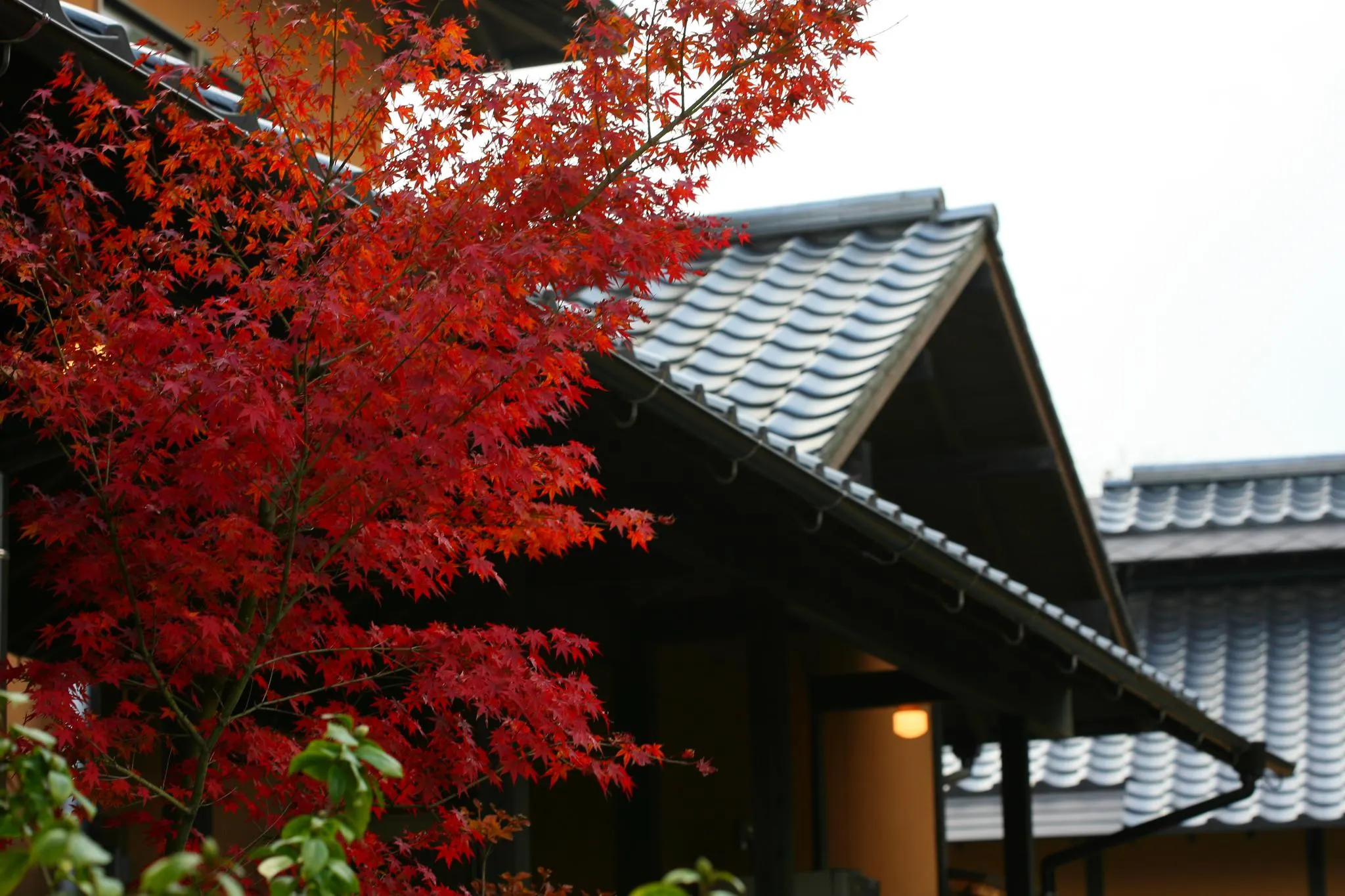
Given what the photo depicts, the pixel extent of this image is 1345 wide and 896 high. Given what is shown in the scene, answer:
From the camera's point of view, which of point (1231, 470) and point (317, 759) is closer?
point (317, 759)

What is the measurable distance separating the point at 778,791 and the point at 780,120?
11.4ft

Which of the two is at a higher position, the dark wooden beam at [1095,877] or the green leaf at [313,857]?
the green leaf at [313,857]

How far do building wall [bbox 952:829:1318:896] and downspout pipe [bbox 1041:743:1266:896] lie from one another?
0.52 meters

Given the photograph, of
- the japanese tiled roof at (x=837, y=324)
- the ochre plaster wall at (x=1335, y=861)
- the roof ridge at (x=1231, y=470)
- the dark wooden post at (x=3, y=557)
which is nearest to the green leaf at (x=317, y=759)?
the dark wooden post at (x=3, y=557)

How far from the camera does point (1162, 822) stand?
485 inches

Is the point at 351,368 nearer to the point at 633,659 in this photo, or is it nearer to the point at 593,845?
the point at 633,659

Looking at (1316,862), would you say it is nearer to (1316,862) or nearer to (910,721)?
(1316,862)

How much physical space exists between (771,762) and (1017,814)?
388cm

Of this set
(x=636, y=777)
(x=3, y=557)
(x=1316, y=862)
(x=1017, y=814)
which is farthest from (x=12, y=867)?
(x=1316, y=862)

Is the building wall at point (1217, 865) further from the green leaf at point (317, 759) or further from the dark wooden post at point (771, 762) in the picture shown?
the green leaf at point (317, 759)

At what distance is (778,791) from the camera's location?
7.21 metres

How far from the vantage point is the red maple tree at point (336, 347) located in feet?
13.3

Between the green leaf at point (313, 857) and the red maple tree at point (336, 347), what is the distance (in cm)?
182

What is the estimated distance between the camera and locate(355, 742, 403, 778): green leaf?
7.47 ft
